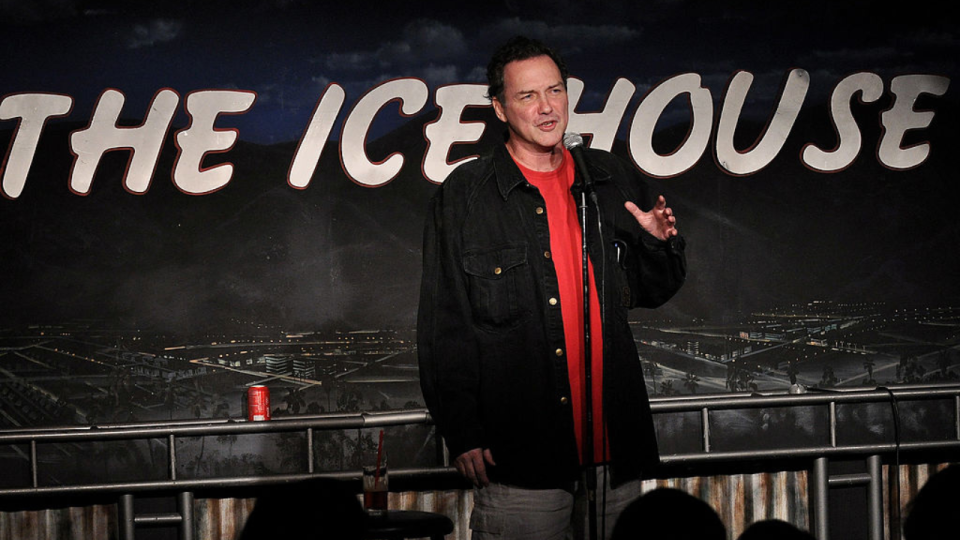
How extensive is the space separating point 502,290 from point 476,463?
44 centimetres

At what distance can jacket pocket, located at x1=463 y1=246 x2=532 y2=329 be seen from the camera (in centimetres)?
224

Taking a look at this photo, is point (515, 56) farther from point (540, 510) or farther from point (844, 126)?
point (844, 126)

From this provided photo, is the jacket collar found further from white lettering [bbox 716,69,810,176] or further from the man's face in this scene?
white lettering [bbox 716,69,810,176]

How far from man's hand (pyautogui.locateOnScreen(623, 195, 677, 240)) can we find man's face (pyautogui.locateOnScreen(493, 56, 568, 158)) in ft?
1.01

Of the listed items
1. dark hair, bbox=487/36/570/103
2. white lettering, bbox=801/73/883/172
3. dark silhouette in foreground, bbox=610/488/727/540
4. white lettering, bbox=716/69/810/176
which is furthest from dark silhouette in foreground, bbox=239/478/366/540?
white lettering, bbox=801/73/883/172

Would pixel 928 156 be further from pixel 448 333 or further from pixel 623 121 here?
pixel 448 333

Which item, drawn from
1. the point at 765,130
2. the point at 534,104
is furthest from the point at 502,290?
the point at 765,130

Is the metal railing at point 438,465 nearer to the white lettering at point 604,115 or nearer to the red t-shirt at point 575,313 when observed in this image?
the white lettering at point 604,115

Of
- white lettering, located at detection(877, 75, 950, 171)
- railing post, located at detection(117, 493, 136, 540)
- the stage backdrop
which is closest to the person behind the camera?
railing post, located at detection(117, 493, 136, 540)

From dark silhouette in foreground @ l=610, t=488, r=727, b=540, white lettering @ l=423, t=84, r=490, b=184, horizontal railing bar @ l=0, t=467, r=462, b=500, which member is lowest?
dark silhouette in foreground @ l=610, t=488, r=727, b=540

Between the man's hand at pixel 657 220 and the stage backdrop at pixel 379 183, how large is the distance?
79.2 inches

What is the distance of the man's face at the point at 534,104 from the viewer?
230 centimetres

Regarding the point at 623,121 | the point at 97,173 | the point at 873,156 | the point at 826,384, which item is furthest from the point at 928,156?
the point at 97,173

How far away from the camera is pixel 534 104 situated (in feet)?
7.60
